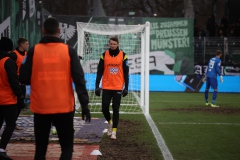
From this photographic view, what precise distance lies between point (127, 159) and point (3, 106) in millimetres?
2163

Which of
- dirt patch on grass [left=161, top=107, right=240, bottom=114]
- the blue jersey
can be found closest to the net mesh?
dirt patch on grass [left=161, top=107, right=240, bottom=114]

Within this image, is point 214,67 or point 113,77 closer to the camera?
point 113,77

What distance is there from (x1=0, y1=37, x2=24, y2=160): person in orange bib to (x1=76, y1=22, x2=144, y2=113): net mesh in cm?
735

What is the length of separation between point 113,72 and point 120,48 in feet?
31.1

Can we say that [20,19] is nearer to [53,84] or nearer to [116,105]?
[116,105]

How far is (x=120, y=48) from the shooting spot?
795 inches

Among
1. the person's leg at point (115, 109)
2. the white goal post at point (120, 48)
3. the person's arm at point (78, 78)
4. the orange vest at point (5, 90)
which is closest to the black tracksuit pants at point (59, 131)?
the person's arm at point (78, 78)

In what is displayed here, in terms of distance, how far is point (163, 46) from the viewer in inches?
1188

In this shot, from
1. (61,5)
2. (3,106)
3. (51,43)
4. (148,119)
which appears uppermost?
(61,5)

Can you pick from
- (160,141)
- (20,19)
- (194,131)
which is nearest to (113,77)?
(160,141)

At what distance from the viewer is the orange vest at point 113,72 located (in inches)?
421

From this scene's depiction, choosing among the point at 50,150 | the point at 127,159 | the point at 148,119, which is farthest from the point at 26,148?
the point at 148,119

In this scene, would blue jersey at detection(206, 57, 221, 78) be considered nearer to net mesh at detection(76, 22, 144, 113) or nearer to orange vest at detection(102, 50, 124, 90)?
net mesh at detection(76, 22, 144, 113)

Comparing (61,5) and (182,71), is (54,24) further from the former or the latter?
(61,5)
